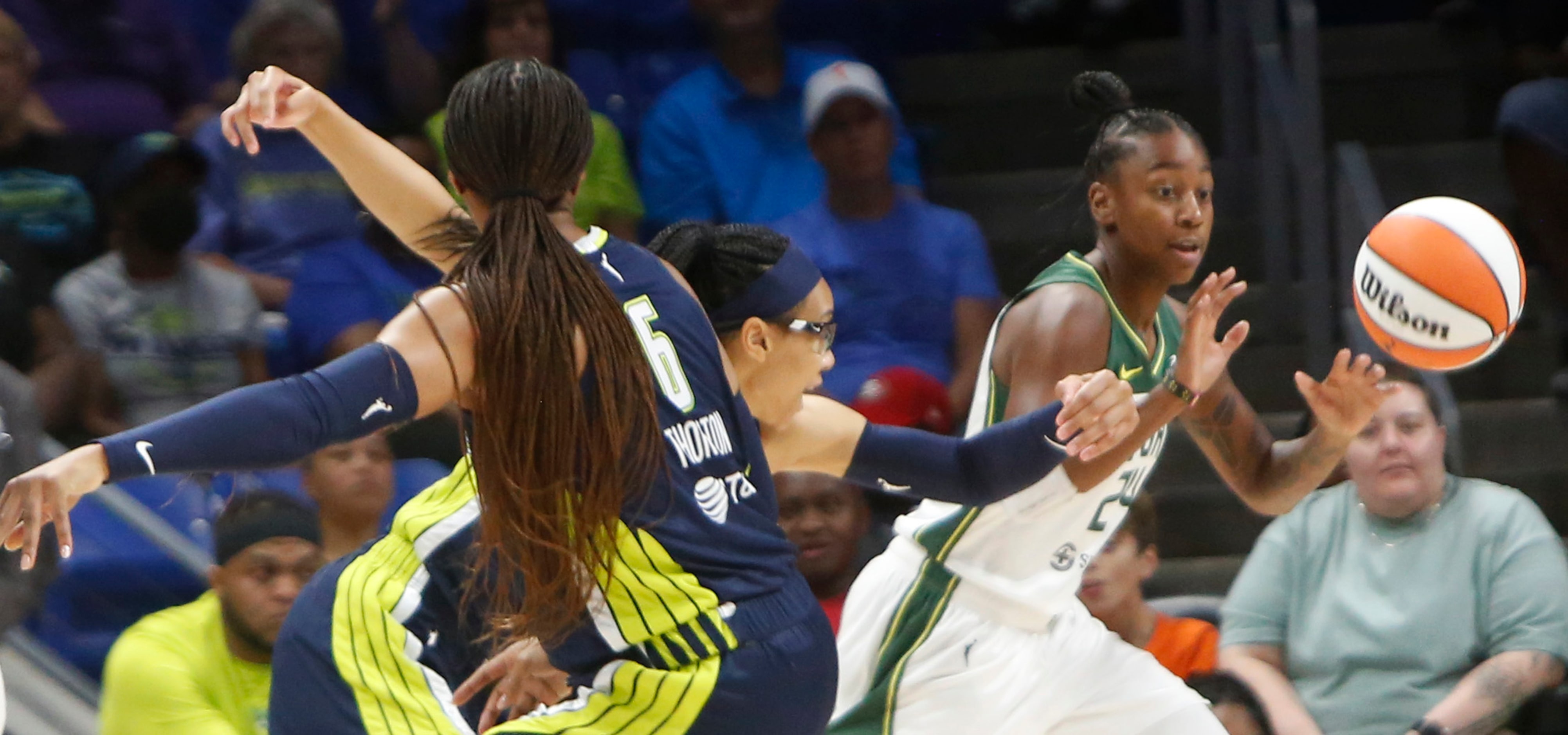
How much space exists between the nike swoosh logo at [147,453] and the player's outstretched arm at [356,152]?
0.84 meters

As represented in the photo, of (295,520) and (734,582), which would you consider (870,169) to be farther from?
(734,582)

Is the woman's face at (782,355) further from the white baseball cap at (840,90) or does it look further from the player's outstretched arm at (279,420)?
the white baseball cap at (840,90)

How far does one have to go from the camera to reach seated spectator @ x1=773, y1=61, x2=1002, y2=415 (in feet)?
18.7

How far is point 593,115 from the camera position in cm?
601

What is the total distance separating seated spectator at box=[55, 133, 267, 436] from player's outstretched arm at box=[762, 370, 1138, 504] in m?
2.45

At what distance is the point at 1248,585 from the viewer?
491 cm

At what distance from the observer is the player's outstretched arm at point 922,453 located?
3.43 meters

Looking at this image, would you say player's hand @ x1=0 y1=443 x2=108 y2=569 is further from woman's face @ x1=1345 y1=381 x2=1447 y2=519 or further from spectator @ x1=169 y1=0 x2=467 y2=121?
spectator @ x1=169 y1=0 x2=467 y2=121

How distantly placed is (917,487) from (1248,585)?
1677 mm

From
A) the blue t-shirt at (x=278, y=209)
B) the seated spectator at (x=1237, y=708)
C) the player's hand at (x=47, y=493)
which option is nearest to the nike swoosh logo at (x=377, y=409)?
the player's hand at (x=47, y=493)

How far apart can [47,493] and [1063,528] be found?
2101mm

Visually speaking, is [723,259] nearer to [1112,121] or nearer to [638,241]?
[1112,121]

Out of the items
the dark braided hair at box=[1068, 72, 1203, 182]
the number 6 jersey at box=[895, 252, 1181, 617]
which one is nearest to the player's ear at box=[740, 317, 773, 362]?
the number 6 jersey at box=[895, 252, 1181, 617]

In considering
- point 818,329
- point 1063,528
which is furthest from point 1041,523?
point 818,329
